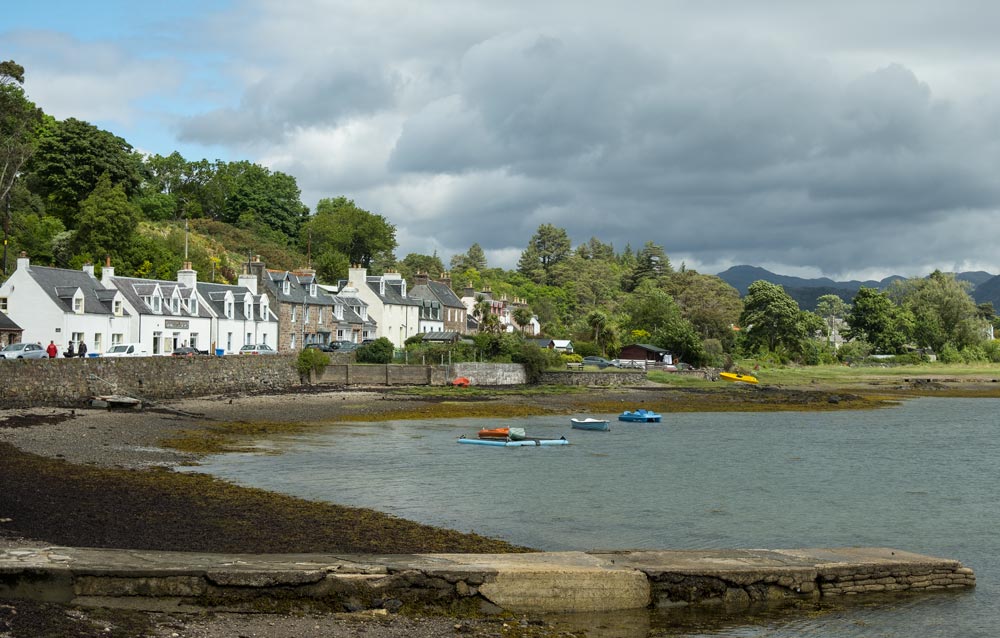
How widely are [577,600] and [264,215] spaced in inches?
4623

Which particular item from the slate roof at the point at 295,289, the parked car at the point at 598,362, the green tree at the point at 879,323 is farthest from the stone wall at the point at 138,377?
the green tree at the point at 879,323

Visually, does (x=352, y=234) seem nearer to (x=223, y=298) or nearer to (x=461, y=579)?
(x=223, y=298)

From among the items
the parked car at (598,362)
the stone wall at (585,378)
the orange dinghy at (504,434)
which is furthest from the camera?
the parked car at (598,362)

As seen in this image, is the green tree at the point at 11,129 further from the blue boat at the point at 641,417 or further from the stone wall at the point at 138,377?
the blue boat at the point at 641,417

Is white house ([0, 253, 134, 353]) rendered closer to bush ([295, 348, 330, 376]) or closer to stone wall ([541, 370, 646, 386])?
bush ([295, 348, 330, 376])

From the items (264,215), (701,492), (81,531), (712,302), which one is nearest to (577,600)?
(81,531)

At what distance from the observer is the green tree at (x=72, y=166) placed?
84.7 metres

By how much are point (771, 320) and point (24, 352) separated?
93.7m

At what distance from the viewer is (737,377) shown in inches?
3634

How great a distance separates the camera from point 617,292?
7377 inches

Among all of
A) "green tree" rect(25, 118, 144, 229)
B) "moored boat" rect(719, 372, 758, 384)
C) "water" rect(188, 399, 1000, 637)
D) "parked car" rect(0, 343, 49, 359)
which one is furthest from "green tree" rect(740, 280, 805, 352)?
"parked car" rect(0, 343, 49, 359)

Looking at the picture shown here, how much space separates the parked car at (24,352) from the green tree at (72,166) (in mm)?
37026

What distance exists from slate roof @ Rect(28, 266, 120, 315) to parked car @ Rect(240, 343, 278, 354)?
11.9 meters

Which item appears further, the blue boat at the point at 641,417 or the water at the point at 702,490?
the blue boat at the point at 641,417
